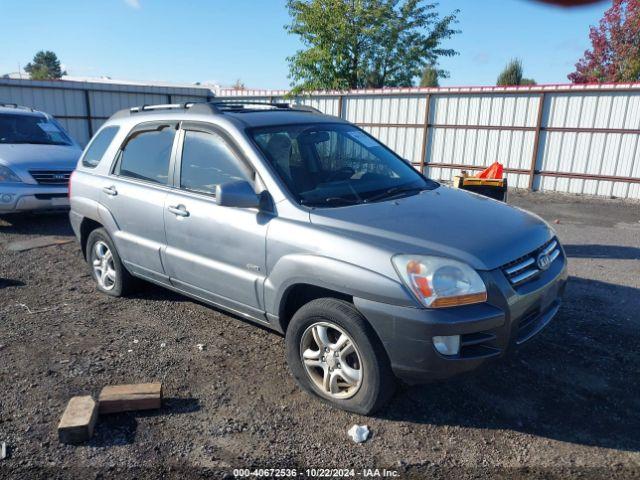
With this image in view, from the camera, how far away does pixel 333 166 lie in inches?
154

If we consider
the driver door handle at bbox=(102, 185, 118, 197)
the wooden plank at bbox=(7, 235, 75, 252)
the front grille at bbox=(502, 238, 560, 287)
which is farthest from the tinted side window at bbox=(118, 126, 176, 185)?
the wooden plank at bbox=(7, 235, 75, 252)

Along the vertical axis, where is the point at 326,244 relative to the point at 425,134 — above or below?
below

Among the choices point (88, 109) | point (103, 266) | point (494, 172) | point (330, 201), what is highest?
point (88, 109)

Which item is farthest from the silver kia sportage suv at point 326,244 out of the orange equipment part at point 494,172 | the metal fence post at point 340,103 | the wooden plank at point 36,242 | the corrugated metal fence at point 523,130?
the metal fence post at point 340,103

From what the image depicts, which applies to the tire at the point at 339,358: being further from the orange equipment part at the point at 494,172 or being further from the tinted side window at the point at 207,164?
the orange equipment part at the point at 494,172

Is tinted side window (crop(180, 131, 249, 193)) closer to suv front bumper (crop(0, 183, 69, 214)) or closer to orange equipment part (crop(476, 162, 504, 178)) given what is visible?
orange equipment part (crop(476, 162, 504, 178))

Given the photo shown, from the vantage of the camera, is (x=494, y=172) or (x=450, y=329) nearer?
(x=450, y=329)

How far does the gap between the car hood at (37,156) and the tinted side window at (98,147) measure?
11.1 ft

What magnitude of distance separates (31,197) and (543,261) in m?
7.53

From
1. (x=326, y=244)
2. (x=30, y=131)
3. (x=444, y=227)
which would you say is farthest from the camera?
(x=30, y=131)

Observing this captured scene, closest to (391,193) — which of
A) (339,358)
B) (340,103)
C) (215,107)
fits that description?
(339,358)

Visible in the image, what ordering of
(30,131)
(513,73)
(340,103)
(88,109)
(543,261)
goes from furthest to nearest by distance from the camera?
1. (513,73)
2. (88,109)
3. (340,103)
4. (30,131)
5. (543,261)

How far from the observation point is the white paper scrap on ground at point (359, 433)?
290cm

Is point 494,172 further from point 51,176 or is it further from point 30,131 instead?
point 30,131
